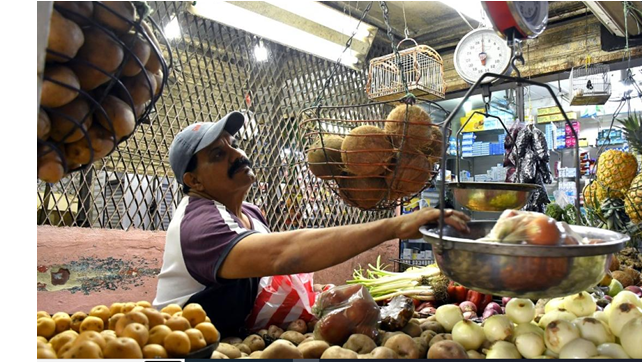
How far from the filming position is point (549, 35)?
4.55 m

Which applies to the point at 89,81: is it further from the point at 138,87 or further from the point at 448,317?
the point at 448,317

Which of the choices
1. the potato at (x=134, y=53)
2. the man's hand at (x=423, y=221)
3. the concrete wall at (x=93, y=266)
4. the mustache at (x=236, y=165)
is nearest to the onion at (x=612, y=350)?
the man's hand at (x=423, y=221)

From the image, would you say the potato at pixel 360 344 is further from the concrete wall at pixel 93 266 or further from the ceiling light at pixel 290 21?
the ceiling light at pixel 290 21

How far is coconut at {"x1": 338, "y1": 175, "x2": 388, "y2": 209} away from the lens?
146 cm

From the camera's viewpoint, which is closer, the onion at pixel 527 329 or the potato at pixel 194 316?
the potato at pixel 194 316

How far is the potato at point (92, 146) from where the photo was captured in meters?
0.82

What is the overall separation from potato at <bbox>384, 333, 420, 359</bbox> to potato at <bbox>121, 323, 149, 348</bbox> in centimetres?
67

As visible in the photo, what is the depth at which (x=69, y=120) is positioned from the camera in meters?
0.77

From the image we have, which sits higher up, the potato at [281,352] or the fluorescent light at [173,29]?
the fluorescent light at [173,29]

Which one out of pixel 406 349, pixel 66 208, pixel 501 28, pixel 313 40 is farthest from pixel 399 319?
pixel 313 40

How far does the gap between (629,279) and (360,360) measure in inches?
83.5

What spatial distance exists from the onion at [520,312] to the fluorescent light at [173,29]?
10.4 feet

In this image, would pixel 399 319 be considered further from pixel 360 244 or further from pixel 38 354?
pixel 38 354

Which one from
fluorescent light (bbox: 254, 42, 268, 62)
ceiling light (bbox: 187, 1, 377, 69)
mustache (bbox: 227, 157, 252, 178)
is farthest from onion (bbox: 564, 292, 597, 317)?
fluorescent light (bbox: 254, 42, 268, 62)
